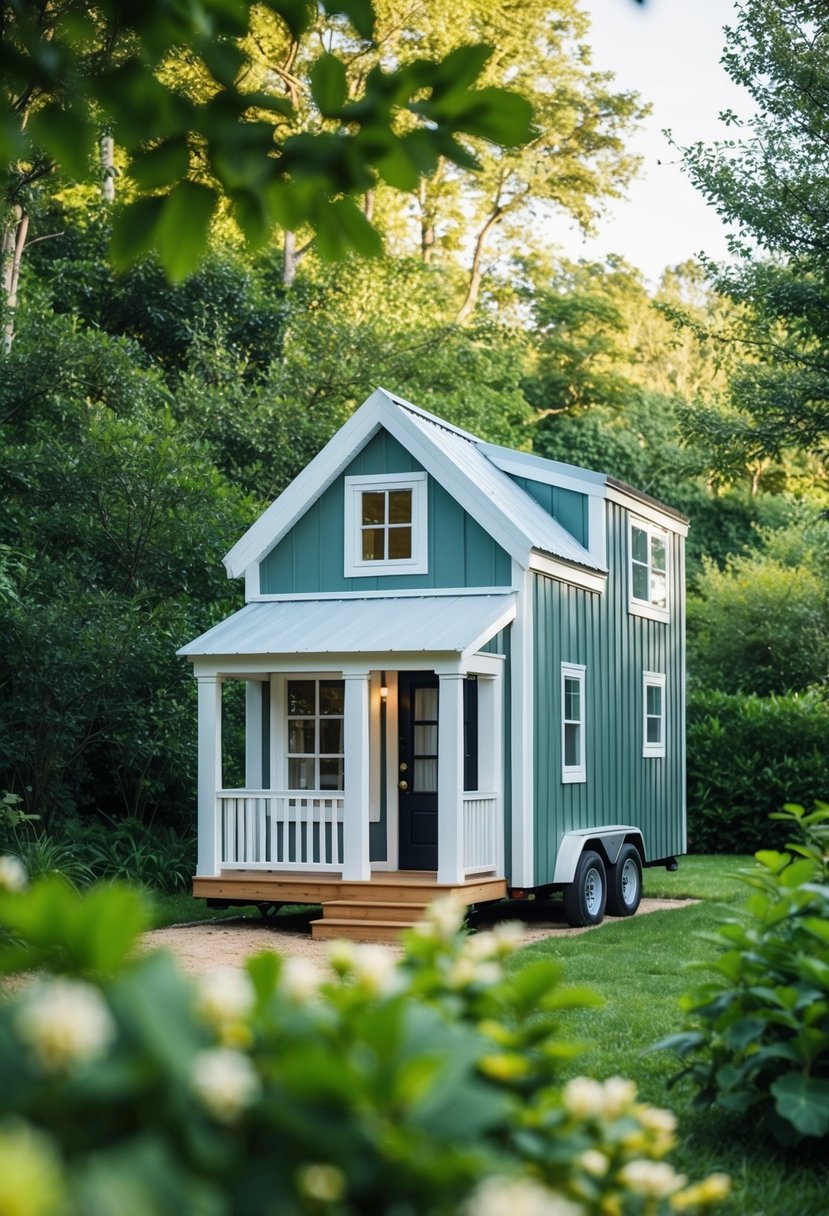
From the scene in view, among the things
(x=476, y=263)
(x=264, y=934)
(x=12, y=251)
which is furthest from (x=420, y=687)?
(x=476, y=263)

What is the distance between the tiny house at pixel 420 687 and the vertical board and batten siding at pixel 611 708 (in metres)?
0.05

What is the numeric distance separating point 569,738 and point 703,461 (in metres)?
8.40

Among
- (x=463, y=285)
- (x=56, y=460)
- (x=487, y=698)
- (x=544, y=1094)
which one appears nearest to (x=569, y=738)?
(x=487, y=698)

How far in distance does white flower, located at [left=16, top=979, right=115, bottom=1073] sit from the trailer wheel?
40.6ft

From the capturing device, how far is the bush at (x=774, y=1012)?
458cm

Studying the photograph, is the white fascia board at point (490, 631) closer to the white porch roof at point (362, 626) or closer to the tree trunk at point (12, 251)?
the white porch roof at point (362, 626)

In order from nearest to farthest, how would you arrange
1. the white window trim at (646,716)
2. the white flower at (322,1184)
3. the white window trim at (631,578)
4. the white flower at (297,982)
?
the white flower at (322,1184) < the white flower at (297,982) < the white window trim at (631,578) < the white window trim at (646,716)

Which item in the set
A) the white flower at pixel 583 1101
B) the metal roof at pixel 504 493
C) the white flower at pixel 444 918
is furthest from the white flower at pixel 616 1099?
the metal roof at pixel 504 493

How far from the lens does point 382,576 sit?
1479 centimetres

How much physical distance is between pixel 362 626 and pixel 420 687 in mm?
1205

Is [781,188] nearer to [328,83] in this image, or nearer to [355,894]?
[355,894]

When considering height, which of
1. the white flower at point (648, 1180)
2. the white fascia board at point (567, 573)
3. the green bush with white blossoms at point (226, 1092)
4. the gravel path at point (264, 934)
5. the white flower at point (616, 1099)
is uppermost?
the white fascia board at point (567, 573)

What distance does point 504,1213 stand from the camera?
176 cm

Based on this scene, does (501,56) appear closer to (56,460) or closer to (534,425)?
(534,425)
